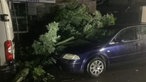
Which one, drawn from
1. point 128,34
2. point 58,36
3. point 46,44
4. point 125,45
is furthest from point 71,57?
point 128,34

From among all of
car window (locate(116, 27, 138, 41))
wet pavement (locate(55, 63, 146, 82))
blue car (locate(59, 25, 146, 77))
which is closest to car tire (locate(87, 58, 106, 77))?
blue car (locate(59, 25, 146, 77))

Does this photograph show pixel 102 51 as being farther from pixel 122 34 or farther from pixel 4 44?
pixel 4 44

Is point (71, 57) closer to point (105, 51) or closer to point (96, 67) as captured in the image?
point (96, 67)

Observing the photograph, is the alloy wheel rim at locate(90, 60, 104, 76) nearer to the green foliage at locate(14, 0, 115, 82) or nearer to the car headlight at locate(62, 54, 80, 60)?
the car headlight at locate(62, 54, 80, 60)

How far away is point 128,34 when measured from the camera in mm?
11180

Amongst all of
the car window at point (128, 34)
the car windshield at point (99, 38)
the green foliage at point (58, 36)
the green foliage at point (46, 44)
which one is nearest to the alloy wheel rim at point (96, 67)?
the car windshield at point (99, 38)

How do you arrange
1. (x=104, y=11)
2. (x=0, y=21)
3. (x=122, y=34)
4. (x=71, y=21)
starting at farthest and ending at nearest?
(x=104, y=11) < (x=71, y=21) < (x=122, y=34) < (x=0, y=21)

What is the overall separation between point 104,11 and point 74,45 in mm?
10166

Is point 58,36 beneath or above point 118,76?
above

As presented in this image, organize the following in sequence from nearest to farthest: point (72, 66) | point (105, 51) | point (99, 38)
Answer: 1. point (72, 66)
2. point (105, 51)
3. point (99, 38)

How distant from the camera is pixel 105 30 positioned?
11.5m

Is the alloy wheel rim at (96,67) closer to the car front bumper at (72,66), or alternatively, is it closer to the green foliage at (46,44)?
the car front bumper at (72,66)

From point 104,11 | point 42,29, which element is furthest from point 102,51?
point 104,11

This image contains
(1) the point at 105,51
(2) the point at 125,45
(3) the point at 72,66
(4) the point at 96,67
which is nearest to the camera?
(3) the point at 72,66
